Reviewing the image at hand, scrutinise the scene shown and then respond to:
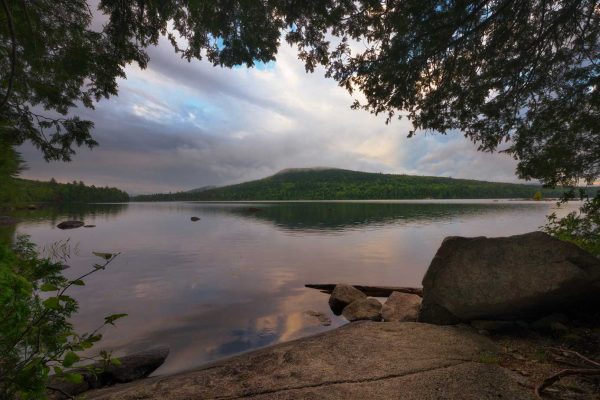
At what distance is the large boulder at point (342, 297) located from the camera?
14977 millimetres

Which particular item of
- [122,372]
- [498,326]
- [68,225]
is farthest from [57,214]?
[498,326]

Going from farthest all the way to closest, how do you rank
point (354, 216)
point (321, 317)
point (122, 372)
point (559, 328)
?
point (354, 216), point (321, 317), point (122, 372), point (559, 328)

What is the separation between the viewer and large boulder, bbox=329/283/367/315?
1498 centimetres

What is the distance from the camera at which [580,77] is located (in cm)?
916

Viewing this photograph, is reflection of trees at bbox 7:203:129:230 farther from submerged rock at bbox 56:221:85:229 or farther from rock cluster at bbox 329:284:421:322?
rock cluster at bbox 329:284:421:322

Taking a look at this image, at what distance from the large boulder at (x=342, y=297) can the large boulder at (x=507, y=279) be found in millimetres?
4940

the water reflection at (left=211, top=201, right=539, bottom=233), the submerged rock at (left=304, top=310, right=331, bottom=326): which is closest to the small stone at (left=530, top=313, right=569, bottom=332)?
the submerged rock at (left=304, top=310, right=331, bottom=326)

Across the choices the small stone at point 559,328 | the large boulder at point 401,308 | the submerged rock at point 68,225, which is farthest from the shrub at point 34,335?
the submerged rock at point 68,225

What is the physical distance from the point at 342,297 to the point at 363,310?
1617 mm

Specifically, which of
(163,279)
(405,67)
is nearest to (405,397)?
(405,67)

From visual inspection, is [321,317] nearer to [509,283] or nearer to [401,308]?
[401,308]

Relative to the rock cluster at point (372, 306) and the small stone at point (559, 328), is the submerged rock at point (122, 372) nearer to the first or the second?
the rock cluster at point (372, 306)

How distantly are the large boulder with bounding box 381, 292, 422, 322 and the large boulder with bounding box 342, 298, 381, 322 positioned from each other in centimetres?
44

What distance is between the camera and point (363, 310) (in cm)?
1368
